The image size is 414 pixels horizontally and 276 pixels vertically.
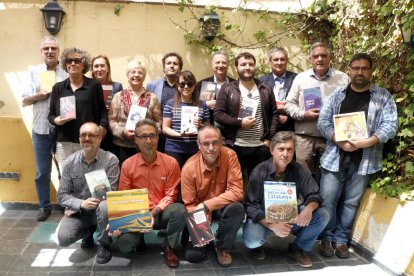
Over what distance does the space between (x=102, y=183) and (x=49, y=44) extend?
71.9 inches

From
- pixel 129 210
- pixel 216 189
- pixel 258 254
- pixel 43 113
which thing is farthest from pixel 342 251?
Result: pixel 43 113

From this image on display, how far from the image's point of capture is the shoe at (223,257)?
3.53 m

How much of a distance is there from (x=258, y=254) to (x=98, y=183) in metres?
1.77

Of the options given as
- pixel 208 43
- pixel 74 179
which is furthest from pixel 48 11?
pixel 74 179

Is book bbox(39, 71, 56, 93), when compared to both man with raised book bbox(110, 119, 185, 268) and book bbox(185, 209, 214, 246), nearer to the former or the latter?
man with raised book bbox(110, 119, 185, 268)

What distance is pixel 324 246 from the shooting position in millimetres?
3859

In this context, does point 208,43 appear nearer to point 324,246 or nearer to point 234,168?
point 234,168

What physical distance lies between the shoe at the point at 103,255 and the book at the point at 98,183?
489 millimetres

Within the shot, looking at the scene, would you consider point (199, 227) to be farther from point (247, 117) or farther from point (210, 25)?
point (210, 25)

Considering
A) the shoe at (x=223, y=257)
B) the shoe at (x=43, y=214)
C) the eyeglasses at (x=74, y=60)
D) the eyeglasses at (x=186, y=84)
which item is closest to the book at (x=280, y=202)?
the shoe at (x=223, y=257)

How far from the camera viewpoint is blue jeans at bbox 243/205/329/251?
3539mm

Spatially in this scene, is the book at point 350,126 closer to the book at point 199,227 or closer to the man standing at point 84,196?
the book at point 199,227

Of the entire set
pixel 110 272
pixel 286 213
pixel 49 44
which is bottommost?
pixel 110 272

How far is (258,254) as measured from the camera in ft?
12.2
